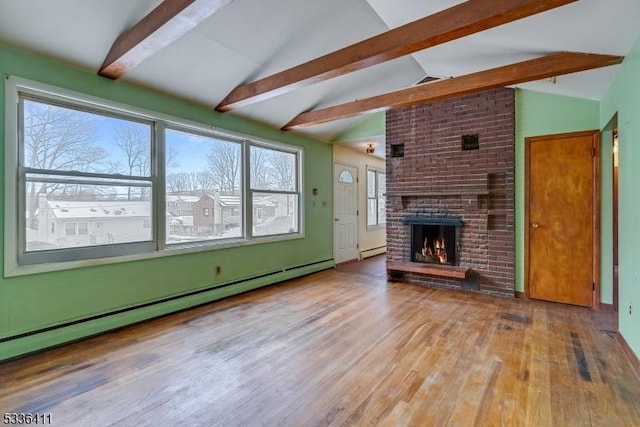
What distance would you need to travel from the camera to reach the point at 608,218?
3.59m

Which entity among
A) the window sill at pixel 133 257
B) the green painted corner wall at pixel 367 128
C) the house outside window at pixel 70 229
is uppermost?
the green painted corner wall at pixel 367 128

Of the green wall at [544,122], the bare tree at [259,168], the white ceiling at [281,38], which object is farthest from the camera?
the bare tree at [259,168]

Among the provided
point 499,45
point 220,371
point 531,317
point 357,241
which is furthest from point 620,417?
point 357,241

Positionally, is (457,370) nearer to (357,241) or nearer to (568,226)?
(568,226)

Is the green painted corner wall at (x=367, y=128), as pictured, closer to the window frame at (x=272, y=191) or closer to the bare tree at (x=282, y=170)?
the window frame at (x=272, y=191)

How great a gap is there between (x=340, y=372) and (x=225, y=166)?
3071 millimetres

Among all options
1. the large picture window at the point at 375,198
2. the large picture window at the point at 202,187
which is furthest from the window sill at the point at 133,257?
the large picture window at the point at 375,198

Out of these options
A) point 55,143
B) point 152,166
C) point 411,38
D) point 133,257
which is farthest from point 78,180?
point 411,38

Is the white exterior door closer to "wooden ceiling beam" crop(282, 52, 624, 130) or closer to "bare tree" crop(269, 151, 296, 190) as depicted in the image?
"bare tree" crop(269, 151, 296, 190)

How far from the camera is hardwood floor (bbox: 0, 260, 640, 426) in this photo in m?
1.87

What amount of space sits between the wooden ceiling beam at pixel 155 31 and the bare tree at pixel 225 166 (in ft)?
4.68

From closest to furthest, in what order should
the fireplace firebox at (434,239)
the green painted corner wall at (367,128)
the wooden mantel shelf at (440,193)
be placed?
1. the wooden mantel shelf at (440,193)
2. the fireplace firebox at (434,239)
3. the green painted corner wall at (367,128)

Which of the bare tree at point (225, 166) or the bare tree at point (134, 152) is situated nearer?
the bare tree at point (134, 152)

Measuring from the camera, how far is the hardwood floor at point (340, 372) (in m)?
1.87
